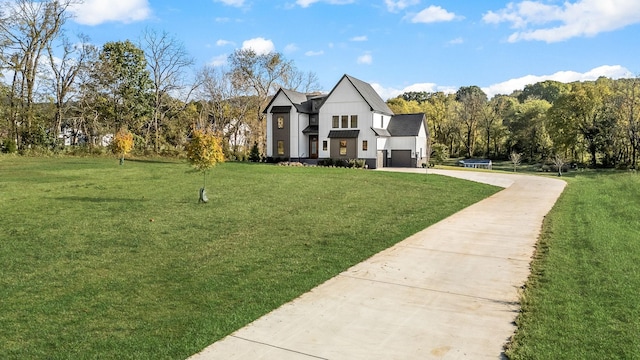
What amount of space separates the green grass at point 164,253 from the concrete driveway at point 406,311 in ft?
1.18

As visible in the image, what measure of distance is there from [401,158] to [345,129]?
20.1 ft

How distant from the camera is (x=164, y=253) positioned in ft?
26.3

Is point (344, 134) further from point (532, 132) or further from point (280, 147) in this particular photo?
point (532, 132)

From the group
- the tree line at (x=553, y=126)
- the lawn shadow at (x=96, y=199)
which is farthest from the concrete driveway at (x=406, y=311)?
the tree line at (x=553, y=126)

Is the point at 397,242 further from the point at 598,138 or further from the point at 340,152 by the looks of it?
the point at 598,138

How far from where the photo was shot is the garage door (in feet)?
125

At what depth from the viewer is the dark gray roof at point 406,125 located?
1499 inches

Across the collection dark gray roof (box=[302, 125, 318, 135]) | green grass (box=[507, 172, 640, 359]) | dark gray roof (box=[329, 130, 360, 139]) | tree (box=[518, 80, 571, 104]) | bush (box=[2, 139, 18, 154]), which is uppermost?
tree (box=[518, 80, 571, 104])

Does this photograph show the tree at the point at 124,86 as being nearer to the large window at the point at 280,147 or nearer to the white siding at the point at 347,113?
the large window at the point at 280,147

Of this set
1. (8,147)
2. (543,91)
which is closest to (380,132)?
(8,147)

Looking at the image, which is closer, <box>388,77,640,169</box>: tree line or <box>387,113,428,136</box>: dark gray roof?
<box>387,113,428,136</box>: dark gray roof

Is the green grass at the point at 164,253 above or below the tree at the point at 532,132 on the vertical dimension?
below

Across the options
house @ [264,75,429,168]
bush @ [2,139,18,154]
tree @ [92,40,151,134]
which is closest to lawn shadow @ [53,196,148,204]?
bush @ [2,139,18,154]

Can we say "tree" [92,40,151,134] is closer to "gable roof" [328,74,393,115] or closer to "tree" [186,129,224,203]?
"gable roof" [328,74,393,115]
